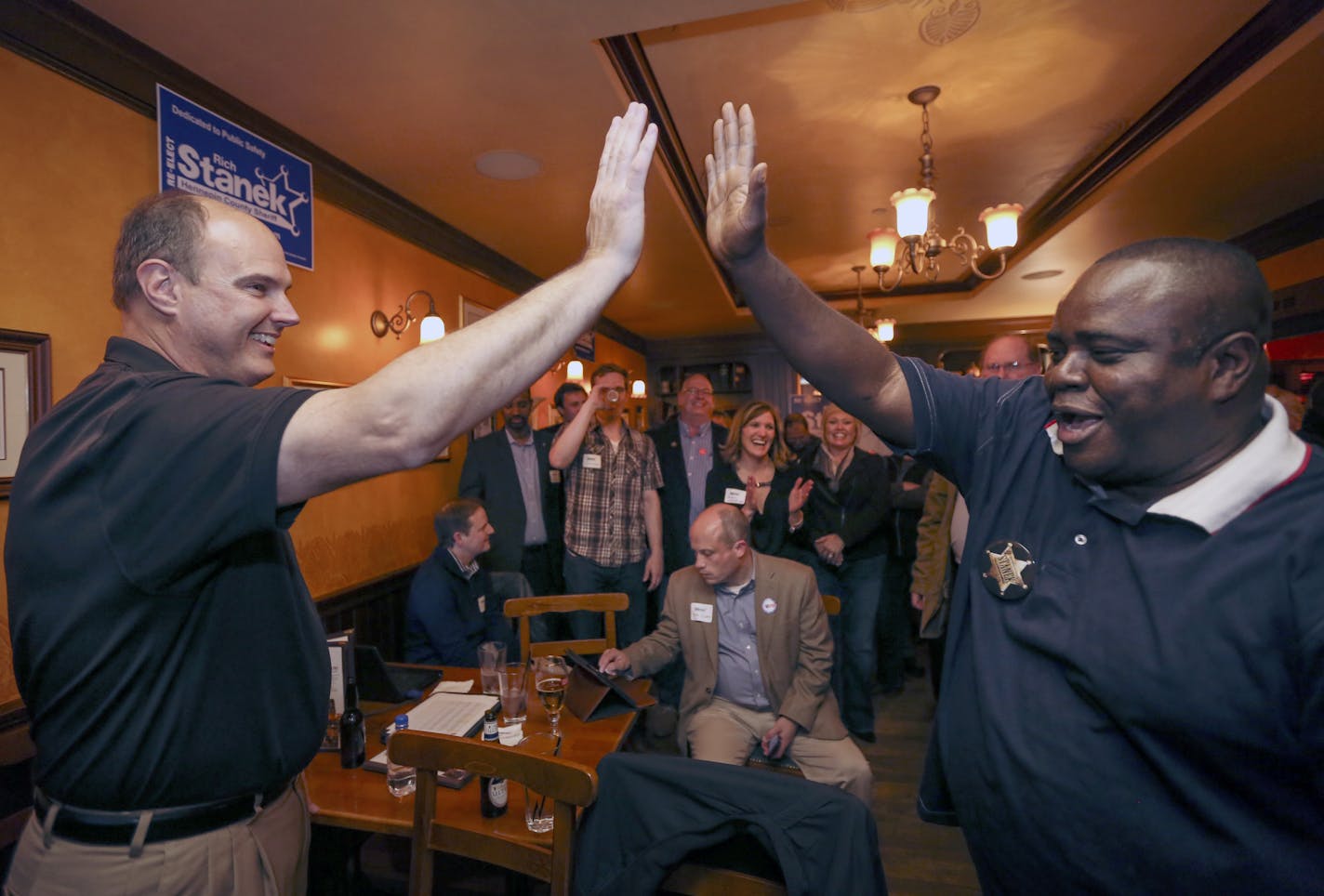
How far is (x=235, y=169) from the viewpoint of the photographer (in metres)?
2.47

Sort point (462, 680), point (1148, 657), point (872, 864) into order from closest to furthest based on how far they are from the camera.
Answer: point (1148, 657) < point (872, 864) < point (462, 680)

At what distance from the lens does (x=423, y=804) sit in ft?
4.28

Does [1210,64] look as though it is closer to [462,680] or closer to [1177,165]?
[1177,165]

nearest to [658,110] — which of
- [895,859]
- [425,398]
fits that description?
[425,398]

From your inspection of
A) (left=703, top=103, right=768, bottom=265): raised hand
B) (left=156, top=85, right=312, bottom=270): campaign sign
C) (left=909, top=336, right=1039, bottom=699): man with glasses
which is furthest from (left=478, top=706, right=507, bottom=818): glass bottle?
(left=156, top=85, right=312, bottom=270): campaign sign

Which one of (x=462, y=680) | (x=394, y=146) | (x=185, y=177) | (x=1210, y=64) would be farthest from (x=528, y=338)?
(x=1210, y=64)

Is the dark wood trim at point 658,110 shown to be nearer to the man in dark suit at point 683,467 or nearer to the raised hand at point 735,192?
the man in dark suit at point 683,467

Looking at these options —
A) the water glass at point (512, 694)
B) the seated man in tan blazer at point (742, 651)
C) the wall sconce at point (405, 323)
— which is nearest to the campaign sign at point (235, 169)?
the wall sconce at point (405, 323)

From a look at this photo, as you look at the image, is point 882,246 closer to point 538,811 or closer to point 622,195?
point 622,195

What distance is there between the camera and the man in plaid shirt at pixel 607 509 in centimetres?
341

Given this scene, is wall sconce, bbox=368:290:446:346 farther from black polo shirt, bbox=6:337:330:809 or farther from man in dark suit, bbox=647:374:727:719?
black polo shirt, bbox=6:337:330:809

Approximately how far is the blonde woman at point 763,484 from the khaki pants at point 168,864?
2.66 meters

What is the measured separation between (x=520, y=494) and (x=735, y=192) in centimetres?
299

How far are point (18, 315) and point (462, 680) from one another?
68.9 inches
